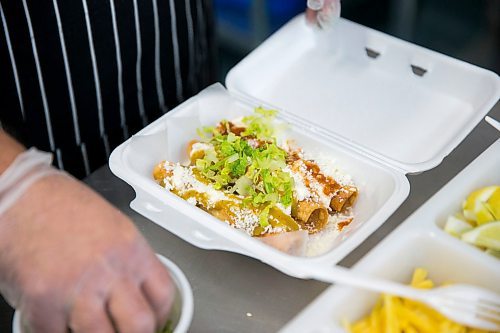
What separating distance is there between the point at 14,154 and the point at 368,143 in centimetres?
64

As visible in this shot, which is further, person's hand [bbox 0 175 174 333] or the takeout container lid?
the takeout container lid

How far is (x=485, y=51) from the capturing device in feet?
9.39

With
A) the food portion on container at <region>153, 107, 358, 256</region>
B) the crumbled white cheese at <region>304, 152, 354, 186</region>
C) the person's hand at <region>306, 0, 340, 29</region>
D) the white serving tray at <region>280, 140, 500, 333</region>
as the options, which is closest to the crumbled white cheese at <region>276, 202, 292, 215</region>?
the food portion on container at <region>153, 107, 358, 256</region>

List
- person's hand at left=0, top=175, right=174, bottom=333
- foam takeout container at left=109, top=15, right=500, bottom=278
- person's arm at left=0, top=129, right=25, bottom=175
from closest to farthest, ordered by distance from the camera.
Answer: person's hand at left=0, top=175, right=174, bottom=333
person's arm at left=0, top=129, right=25, bottom=175
foam takeout container at left=109, top=15, right=500, bottom=278

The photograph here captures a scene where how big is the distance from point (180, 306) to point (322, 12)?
697 millimetres

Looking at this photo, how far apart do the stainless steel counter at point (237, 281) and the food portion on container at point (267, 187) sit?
0.05 meters

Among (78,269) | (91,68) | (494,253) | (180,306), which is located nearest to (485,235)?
(494,253)

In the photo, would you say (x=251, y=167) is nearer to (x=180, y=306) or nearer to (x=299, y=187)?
→ (x=299, y=187)

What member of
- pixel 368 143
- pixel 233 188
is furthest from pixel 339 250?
pixel 368 143

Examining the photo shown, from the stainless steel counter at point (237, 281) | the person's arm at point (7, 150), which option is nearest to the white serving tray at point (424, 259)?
the stainless steel counter at point (237, 281)

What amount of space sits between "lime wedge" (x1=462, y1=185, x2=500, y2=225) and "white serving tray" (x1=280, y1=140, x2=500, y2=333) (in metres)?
0.02

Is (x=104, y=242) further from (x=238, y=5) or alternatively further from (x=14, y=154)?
(x=238, y=5)

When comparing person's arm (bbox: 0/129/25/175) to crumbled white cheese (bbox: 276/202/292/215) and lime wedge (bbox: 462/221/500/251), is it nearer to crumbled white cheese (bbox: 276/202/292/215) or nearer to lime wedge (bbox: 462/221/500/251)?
crumbled white cheese (bbox: 276/202/292/215)

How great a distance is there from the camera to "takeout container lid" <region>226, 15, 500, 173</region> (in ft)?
4.54
